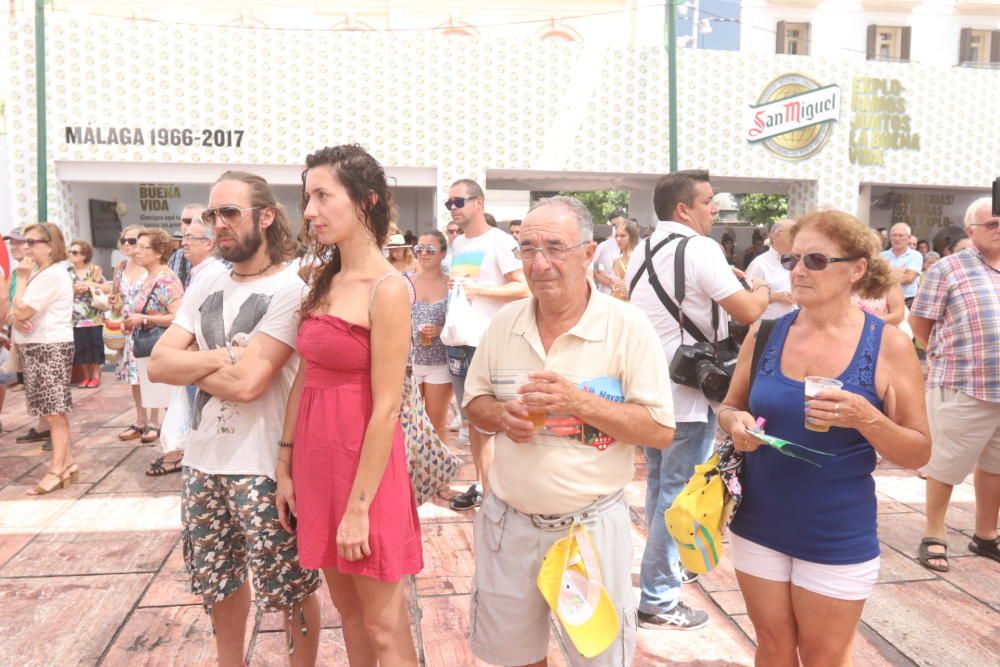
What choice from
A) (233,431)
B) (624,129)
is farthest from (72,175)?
(233,431)

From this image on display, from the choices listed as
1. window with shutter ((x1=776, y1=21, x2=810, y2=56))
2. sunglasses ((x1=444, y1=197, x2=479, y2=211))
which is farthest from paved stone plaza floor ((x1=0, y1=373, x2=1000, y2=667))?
window with shutter ((x1=776, y1=21, x2=810, y2=56))

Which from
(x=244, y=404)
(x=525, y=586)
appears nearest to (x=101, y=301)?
(x=244, y=404)

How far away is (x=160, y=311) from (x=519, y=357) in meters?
4.22

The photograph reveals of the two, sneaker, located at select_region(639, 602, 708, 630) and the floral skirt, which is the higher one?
the floral skirt

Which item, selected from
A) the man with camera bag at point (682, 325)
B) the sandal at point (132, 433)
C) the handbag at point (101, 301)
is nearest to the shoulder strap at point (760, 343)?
the man with camera bag at point (682, 325)

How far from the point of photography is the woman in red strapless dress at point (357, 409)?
2023 mm

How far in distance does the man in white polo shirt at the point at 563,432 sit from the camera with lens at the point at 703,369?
0.94 meters

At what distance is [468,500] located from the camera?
482 centimetres

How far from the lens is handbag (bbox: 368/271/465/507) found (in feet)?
7.27

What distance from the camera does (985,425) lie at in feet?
12.9

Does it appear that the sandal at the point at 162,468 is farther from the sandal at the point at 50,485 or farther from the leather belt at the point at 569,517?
the leather belt at the point at 569,517

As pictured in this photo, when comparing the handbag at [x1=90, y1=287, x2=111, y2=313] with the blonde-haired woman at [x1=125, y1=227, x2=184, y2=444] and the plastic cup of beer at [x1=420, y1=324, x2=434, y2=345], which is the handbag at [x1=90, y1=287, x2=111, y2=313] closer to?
the blonde-haired woman at [x1=125, y1=227, x2=184, y2=444]

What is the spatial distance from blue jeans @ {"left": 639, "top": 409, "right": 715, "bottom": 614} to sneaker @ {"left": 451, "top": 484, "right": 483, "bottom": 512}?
5.63 ft

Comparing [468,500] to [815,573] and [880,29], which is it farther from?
[880,29]
